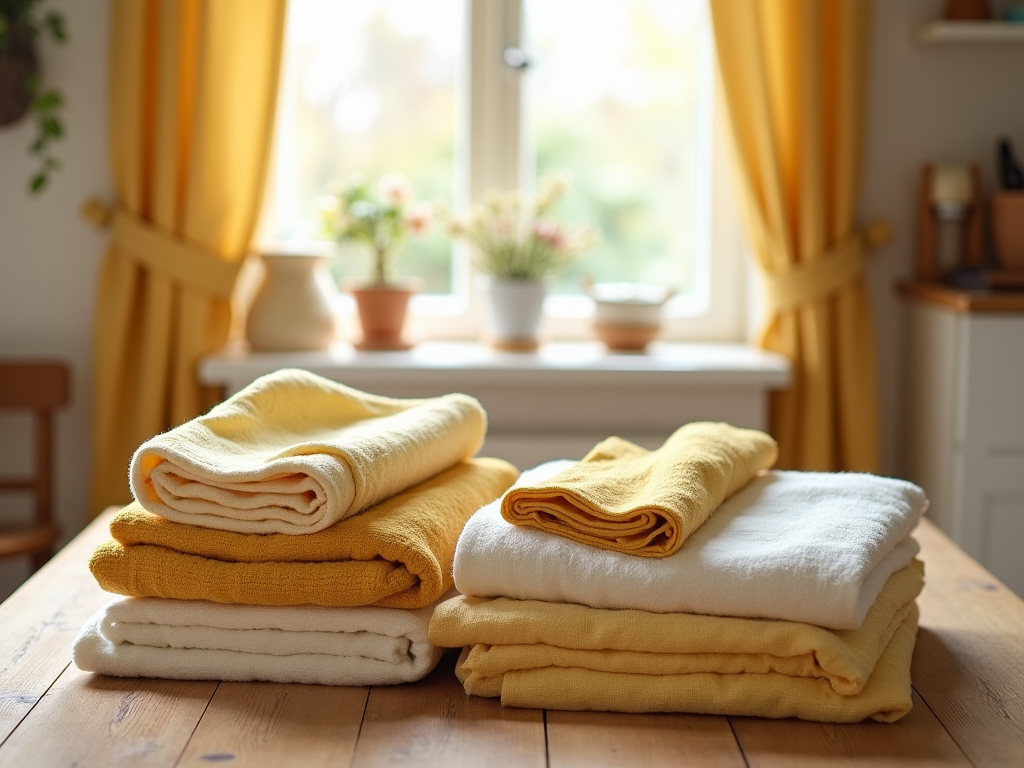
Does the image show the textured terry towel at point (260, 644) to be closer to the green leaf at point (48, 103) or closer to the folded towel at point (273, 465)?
the folded towel at point (273, 465)

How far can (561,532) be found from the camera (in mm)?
928

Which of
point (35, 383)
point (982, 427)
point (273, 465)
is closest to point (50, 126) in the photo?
point (35, 383)

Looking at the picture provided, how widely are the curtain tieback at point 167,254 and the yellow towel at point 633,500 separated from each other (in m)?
1.73

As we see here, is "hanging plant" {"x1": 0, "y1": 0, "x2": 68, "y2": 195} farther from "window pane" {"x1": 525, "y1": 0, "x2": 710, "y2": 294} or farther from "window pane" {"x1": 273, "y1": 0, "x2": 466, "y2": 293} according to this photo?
"window pane" {"x1": 525, "y1": 0, "x2": 710, "y2": 294}

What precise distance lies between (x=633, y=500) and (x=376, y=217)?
1.80 m

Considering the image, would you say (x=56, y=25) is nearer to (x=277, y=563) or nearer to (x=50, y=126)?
(x=50, y=126)

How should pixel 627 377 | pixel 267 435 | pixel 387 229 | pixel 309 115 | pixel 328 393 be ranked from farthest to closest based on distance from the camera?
pixel 309 115, pixel 387 229, pixel 627 377, pixel 328 393, pixel 267 435

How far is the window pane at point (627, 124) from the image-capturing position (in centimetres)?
285

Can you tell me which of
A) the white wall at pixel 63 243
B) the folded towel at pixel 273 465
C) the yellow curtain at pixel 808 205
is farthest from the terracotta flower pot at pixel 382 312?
the folded towel at pixel 273 465

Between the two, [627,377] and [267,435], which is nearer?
[267,435]

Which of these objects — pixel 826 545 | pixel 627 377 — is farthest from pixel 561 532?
pixel 627 377

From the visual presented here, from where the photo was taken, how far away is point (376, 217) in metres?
2.64

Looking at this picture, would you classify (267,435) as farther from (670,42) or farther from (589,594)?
(670,42)

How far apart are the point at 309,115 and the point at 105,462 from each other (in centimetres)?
95
